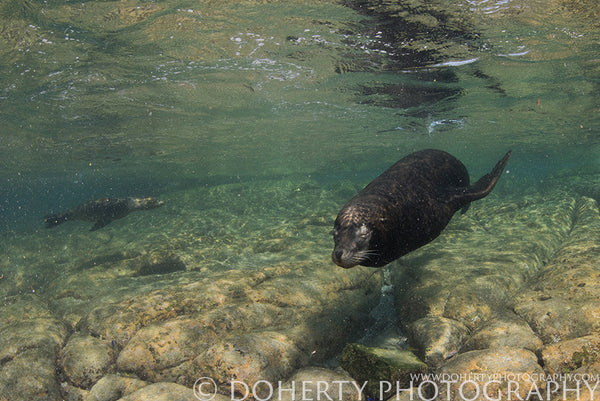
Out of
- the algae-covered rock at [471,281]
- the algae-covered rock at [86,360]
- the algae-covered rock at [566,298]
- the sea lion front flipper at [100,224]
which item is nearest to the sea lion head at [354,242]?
the algae-covered rock at [471,281]

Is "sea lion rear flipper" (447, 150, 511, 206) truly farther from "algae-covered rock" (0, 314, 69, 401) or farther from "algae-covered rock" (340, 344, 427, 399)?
"algae-covered rock" (0, 314, 69, 401)

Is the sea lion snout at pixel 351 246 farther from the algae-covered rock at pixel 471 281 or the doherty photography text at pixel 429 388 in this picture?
the algae-covered rock at pixel 471 281

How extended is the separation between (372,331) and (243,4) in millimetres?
8202

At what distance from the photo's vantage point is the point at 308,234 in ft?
35.8

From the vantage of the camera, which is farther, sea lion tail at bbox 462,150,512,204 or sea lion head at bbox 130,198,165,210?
sea lion head at bbox 130,198,165,210

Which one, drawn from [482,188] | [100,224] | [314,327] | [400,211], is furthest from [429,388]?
[100,224]

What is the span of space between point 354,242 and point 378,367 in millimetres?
1614

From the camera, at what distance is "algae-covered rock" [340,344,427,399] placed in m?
3.63

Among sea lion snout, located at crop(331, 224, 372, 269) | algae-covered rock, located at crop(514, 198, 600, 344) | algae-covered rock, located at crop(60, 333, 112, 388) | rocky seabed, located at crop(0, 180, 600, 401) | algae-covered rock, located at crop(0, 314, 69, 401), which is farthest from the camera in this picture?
algae-covered rock, located at crop(60, 333, 112, 388)

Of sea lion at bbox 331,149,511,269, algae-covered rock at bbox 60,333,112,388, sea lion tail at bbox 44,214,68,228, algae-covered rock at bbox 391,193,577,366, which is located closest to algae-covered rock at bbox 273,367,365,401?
algae-covered rock at bbox 391,193,577,366

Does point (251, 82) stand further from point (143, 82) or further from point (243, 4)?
point (243, 4)

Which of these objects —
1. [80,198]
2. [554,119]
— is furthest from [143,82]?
[80,198]

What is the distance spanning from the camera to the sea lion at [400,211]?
3434 millimetres

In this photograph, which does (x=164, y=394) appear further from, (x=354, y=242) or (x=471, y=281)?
(x=471, y=281)
